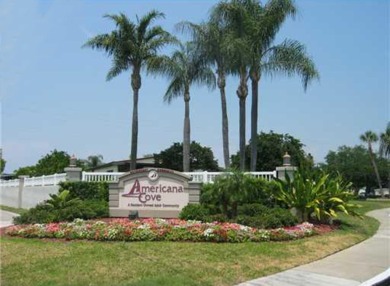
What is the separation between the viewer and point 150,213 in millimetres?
16109

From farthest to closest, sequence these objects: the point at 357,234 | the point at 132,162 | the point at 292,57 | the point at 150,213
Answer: the point at 132,162 < the point at 292,57 < the point at 150,213 < the point at 357,234

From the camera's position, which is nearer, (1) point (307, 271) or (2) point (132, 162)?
(1) point (307, 271)

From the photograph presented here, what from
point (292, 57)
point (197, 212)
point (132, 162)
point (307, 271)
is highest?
point (292, 57)

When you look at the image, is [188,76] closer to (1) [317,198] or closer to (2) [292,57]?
(2) [292,57]

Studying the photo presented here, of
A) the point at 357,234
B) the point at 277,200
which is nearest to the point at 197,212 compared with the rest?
the point at 277,200

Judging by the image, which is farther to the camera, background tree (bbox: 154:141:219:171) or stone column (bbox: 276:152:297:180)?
background tree (bbox: 154:141:219:171)

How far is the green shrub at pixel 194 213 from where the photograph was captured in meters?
14.6

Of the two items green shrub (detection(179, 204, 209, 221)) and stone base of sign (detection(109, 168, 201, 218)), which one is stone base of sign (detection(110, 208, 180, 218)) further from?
green shrub (detection(179, 204, 209, 221))

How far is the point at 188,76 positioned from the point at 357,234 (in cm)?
1361

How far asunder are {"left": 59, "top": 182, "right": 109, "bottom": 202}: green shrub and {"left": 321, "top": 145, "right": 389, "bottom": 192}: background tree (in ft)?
180

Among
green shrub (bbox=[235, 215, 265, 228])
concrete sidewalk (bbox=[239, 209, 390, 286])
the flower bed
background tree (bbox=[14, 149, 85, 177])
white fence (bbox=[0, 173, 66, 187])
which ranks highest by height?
background tree (bbox=[14, 149, 85, 177])

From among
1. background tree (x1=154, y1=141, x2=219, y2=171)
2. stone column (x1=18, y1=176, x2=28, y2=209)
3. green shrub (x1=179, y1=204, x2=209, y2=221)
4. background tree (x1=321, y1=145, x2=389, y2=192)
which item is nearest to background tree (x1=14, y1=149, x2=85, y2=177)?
background tree (x1=154, y1=141, x2=219, y2=171)

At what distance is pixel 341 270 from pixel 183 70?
17.9m

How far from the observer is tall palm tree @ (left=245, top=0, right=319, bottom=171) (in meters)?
21.6
